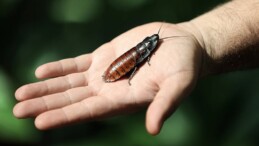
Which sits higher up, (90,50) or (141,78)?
(90,50)

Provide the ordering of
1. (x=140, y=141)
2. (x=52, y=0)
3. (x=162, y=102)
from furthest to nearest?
(x=52, y=0) → (x=140, y=141) → (x=162, y=102)

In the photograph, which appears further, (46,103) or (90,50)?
(90,50)

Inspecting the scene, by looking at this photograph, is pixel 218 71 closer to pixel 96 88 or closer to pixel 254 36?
pixel 254 36

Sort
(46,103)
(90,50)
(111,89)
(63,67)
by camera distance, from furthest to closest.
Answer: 1. (90,50)
2. (63,67)
3. (111,89)
4. (46,103)

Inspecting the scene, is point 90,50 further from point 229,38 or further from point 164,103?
point 164,103

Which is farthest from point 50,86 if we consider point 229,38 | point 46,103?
point 229,38

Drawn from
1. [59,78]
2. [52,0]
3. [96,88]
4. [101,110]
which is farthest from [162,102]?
[52,0]

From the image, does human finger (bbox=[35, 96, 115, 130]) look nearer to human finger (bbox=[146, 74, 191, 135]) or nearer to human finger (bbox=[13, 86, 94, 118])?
human finger (bbox=[13, 86, 94, 118])
